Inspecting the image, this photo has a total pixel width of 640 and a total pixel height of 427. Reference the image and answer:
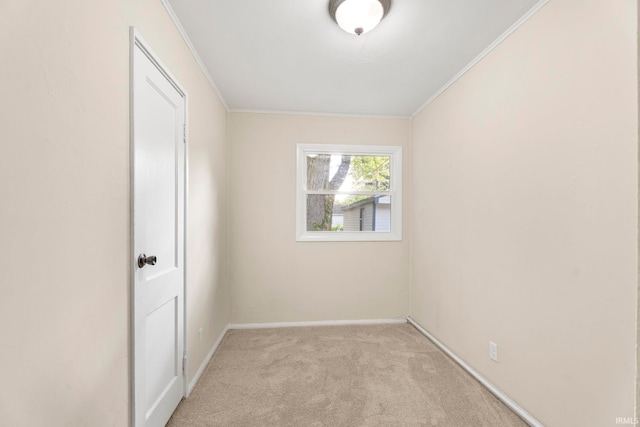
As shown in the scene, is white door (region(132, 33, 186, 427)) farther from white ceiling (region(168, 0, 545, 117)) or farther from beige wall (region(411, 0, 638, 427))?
beige wall (region(411, 0, 638, 427))

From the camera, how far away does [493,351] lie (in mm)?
2088

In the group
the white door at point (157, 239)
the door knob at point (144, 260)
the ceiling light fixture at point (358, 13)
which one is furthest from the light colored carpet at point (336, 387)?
the ceiling light fixture at point (358, 13)

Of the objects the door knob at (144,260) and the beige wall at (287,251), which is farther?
the beige wall at (287,251)

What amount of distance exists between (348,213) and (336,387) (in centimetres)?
192

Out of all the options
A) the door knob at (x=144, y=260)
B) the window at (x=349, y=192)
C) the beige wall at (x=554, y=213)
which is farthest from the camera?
the window at (x=349, y=192)

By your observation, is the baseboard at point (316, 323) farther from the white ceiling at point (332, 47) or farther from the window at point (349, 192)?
the white ceiling at point (332, 47)

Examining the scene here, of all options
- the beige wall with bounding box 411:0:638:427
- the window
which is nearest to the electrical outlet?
the beige wall with bounding box 411:0:638:427

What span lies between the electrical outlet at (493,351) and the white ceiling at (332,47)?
6.94ft

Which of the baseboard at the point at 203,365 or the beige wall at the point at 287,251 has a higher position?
the beige wall at the point at 287,251

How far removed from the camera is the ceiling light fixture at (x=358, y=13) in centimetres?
165

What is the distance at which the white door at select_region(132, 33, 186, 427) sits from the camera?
1405mm

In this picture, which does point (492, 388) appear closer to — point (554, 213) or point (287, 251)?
point (554, 213)

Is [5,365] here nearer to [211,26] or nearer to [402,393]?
[211,26]

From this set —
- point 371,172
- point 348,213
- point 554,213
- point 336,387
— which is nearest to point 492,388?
point 336,387
